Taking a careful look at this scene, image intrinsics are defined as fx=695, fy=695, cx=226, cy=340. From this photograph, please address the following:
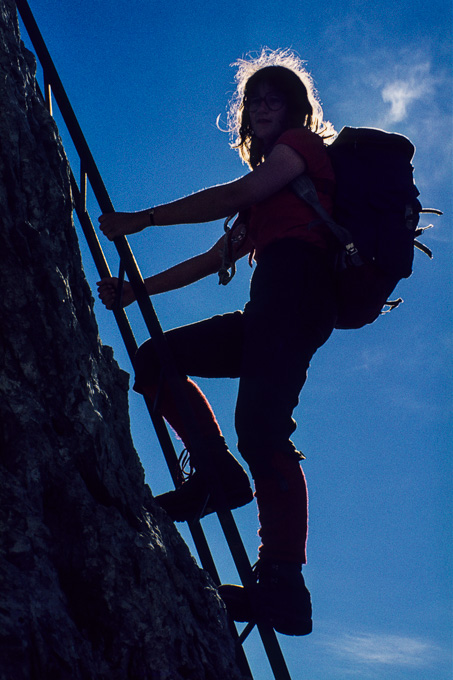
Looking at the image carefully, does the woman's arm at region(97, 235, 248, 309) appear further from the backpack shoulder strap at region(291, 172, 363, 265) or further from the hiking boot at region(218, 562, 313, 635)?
the hiking boot at region(218, 562, 313, 635)

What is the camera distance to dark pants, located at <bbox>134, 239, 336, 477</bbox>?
4.66 m

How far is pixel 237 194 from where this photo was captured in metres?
4.82

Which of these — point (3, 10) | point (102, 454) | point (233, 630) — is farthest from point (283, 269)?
point (3, 10)

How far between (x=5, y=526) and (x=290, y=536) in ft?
6.56

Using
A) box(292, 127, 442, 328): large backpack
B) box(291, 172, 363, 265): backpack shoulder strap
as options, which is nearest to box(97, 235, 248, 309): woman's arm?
box(291, 172, 363, 265): backpack shoulder strap

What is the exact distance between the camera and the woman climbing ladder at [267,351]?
180 inches

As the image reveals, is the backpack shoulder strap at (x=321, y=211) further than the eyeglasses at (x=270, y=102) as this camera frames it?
No

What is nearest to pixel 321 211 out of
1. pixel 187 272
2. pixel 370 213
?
pixel 370 213

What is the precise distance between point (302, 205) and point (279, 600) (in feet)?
8.76

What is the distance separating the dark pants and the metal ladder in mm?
492

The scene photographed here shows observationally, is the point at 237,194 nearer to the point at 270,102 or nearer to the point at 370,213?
the point at 370,213

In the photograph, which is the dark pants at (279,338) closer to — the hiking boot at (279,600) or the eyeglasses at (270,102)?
the hiking boot at (279,600)

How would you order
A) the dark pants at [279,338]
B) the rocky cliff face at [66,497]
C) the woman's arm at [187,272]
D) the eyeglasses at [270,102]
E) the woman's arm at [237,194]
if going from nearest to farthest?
1. the rocky cliff face at [66,497]
2. the dark pants at [279,338]
3. the woman's arm at [237,194]
4. the eyeglasses at [270,102]
5. the woman's arm at [187,272]

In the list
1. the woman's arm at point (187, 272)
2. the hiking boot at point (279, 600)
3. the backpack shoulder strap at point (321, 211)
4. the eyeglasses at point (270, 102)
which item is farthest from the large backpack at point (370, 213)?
the hiking boot at point (279, 600)
